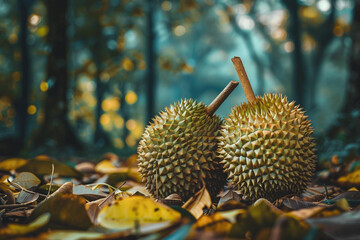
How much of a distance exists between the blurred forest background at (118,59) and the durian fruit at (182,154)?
0.91ft

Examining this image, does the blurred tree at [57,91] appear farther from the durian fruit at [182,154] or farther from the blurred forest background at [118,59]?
the durian fruit at [182,154]

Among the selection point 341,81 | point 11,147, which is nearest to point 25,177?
point 11,147

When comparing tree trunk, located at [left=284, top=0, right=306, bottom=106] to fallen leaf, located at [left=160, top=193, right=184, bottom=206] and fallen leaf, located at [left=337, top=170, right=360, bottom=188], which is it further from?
fallen leaf, located at [left=160, top=193, right=184, bottom=206]

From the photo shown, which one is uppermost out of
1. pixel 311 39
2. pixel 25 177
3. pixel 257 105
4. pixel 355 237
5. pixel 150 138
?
pixel 311 39

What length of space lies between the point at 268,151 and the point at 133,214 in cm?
62

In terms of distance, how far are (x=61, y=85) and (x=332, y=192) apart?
4366 millimetres

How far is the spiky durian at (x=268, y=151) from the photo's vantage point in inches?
48.9

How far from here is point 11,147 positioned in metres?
3.97

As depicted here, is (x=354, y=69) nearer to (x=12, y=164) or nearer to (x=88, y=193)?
(x=88, y=193)

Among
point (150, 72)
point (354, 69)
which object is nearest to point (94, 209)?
point (354, 69)

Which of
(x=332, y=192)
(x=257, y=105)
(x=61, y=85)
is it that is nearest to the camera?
(x=257, y=105)

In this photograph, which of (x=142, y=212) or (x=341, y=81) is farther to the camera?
(x=341, y=81)

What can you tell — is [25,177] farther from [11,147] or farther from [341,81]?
[341,81]

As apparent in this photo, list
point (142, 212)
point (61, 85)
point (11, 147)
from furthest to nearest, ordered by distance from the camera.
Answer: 1. point (61, 85)
2. point (11, 147)
3. point (142, 212)
